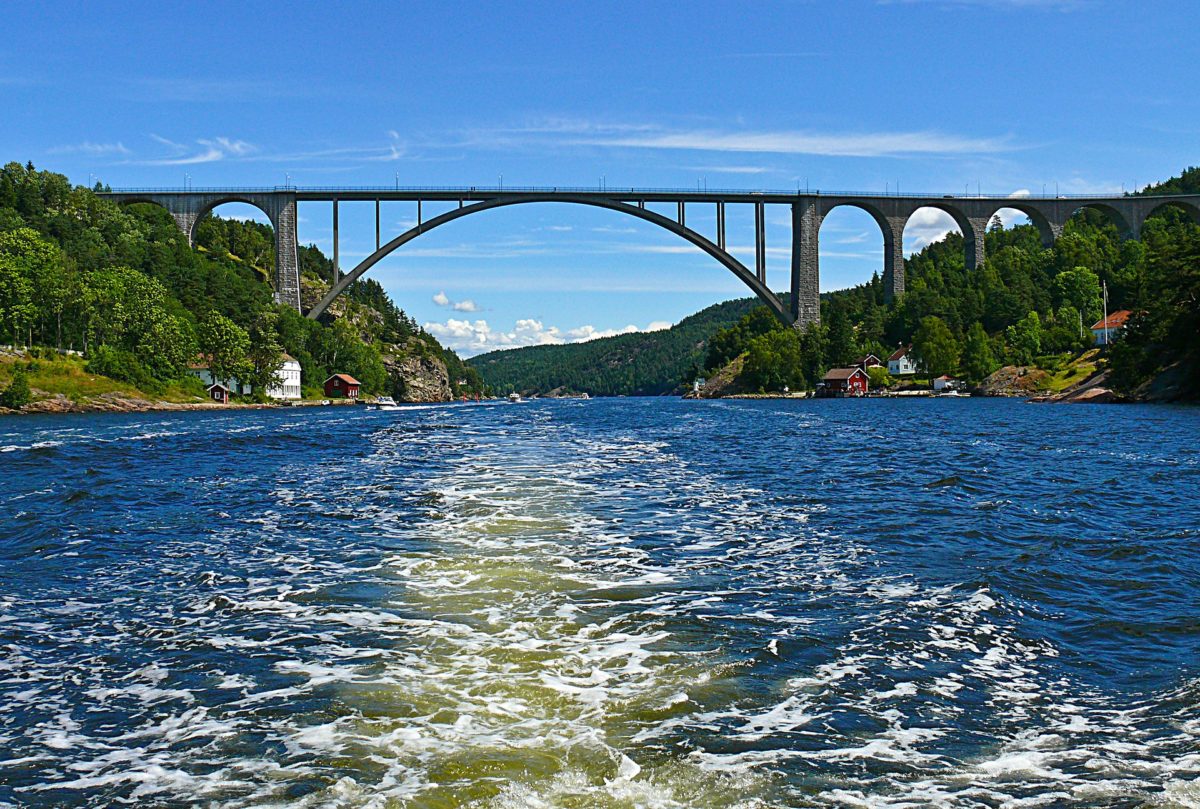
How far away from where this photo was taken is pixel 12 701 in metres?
6.45

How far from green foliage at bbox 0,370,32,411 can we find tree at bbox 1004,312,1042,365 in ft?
335

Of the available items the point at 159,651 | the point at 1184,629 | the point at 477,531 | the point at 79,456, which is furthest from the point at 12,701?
the point at 79,456

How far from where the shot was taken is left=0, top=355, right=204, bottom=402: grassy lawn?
221ft

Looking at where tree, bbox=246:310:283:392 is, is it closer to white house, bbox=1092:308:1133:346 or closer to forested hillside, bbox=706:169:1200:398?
forested hillside, bbox=706:169:1200:398

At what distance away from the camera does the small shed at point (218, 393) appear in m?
88.8

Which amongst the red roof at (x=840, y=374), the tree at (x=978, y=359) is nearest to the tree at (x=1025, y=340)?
the tree at (x=978, y=359)

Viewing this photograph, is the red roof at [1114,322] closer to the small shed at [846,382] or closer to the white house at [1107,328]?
the white house at [1107,328]

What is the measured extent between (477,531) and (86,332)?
81472 millimetres

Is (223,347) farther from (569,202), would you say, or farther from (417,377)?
(417,377)

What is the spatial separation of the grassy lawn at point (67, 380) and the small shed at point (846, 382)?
82.2 metres

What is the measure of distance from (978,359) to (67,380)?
98543 mm

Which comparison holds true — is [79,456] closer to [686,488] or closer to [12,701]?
[686,488]

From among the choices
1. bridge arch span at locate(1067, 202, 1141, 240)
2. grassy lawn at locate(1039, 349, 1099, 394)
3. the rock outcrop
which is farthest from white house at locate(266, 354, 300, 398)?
bridge arch span at locate(1067, 202, 1141, 240)

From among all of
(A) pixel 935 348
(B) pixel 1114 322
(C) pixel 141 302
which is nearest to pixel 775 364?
(A) pixel 935 348
